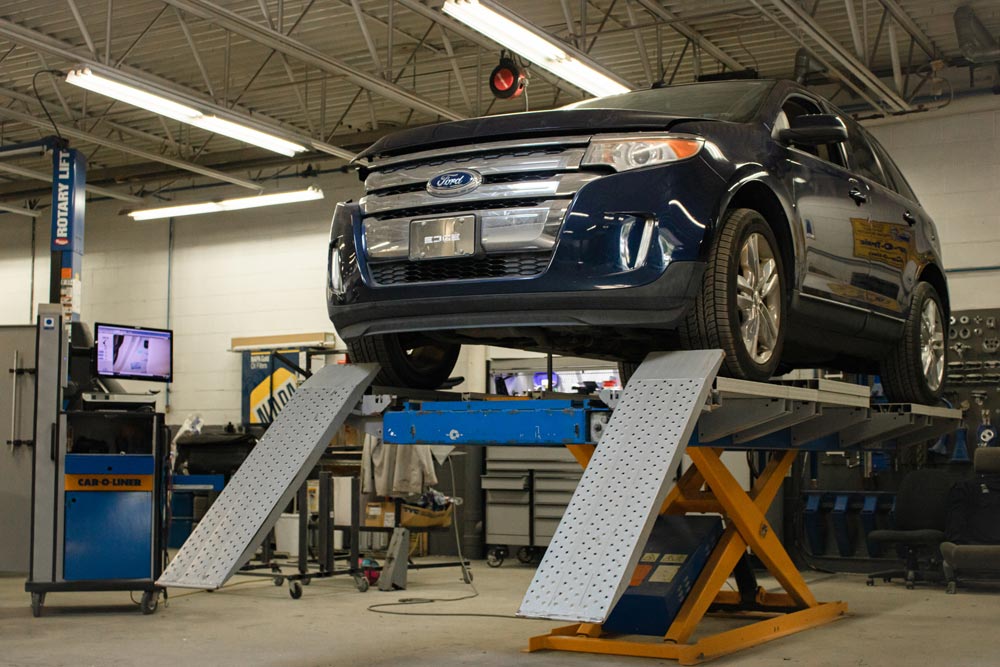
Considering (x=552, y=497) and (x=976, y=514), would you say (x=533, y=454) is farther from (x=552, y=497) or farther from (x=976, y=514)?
(x=976, y=514)

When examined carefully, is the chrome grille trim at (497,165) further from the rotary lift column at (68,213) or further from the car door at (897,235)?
the rotary lift column at (68,213)

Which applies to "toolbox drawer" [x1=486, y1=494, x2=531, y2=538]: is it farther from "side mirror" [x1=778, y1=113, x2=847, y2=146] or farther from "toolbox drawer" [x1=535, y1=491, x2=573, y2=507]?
"side mirror" [x1=778, y1=113, x2=847, y2=146]

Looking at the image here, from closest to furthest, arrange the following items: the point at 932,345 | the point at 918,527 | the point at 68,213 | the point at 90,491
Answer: the point at 932,345
the point at 90,491
the point at 918,527
the point at 68,213

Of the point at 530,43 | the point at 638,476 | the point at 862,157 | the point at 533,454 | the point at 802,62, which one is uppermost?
the point at 802,62

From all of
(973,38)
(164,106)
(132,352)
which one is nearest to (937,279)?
(973,38)

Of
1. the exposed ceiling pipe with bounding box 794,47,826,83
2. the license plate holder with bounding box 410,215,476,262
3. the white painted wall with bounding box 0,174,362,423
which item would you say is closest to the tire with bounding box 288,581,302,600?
the license plate holder with bounding box 410,215,476,262

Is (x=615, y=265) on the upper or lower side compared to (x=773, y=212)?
lower

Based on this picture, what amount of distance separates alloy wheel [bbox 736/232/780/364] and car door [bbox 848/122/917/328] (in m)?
Result: 0.83

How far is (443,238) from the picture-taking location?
3.88m

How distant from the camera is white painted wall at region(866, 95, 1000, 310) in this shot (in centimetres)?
997

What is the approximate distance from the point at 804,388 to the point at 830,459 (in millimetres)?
5461

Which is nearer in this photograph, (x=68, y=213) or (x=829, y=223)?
(x=829, y=223)

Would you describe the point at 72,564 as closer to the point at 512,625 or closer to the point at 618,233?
the point at 512,625

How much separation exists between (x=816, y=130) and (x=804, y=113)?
668 millimetres
